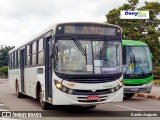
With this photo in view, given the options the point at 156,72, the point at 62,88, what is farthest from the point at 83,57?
the point at 156,72

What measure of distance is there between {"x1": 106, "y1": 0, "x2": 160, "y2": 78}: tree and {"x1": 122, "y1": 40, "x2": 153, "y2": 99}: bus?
→ 2623 centimetres

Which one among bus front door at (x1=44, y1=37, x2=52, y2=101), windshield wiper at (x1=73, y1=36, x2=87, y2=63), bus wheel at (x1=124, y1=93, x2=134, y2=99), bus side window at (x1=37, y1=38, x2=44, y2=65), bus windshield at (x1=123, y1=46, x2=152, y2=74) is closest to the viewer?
windshield wiper at (x1=73, y1=36, x2=87, y2=63)

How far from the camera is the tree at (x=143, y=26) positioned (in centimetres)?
4725

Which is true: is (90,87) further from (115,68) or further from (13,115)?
(13,115)

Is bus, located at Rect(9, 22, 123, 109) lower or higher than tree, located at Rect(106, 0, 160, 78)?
lower

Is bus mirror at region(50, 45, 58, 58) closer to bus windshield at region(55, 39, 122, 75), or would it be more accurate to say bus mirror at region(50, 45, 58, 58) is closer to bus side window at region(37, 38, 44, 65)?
bus windshield at region(55, 39, 122, 75)

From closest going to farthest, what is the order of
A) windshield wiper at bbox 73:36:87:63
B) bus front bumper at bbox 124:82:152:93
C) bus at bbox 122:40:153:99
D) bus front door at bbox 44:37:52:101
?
windshield wiper at bbox 73:36:87:63 < bus front door at bbox 44:37:52:101 < bus front bumper at bbox 124:82:152:93 < bus at bbox 122:40:153:99

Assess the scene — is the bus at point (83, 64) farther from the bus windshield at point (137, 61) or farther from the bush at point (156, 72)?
the bush at point (156, 72)

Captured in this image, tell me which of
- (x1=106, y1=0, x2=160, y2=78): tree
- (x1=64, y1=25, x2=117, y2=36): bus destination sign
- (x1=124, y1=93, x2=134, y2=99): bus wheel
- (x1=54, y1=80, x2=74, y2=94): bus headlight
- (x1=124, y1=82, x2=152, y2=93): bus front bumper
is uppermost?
(x1=106, y1=0, x2=160, y2=78): tree

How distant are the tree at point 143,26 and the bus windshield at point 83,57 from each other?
113ft

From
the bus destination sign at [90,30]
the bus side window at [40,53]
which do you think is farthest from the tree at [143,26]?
the bus destination sign at [90,30]

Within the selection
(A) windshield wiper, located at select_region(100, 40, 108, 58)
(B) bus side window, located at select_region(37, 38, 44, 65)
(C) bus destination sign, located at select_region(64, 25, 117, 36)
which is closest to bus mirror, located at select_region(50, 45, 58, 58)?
(C) bus destination sign, located at select_region(64, 25, 117, 36)

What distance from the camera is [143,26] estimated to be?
4884 centimetres

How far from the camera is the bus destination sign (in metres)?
13.2
